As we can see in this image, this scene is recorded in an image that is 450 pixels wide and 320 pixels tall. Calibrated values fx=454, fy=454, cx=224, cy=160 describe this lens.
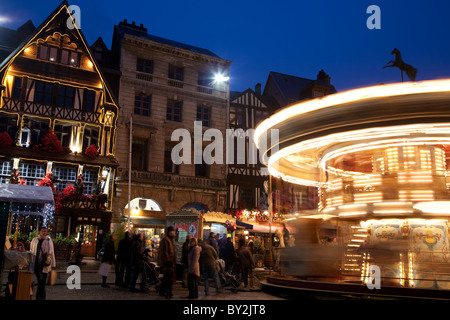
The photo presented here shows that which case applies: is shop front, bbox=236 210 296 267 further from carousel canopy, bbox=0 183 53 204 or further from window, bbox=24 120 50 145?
window, bbox=24 120 50 145

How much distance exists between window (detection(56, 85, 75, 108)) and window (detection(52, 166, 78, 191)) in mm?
3407

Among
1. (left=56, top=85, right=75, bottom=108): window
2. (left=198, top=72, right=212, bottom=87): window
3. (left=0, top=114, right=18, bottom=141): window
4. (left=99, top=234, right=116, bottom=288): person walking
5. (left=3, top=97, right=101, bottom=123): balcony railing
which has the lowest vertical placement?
(left=99, top=234, right=116, bottom=288): person walking

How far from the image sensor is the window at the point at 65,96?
2438cm

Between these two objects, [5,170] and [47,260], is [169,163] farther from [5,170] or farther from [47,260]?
[47,260]

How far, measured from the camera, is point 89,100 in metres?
25.2

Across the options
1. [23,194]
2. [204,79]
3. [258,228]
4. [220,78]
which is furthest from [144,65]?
[23,194]

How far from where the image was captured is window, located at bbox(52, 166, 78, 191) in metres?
23.8

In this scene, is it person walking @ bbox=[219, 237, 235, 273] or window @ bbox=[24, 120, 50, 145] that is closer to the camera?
person walking @ bbox=[219, 237, 235, 273]

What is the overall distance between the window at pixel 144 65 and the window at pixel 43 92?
18.0 ft

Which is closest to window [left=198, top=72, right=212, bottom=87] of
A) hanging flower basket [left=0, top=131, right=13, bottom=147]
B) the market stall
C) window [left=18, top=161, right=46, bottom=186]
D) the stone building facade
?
the stone building facade

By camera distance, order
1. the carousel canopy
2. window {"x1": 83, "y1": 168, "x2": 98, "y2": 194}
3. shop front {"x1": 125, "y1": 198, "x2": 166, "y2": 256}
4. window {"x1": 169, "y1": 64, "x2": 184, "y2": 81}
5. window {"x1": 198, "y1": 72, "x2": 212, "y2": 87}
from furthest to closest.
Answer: window {"x1": 198, "y1": 72, "x2": 212, "y2": 87}
window {"x1": 169, "y1": 64, "x2": 184, "y2": 81}
shop front {"x1": 125, "y1": 198, "x2": 166, "y2": 256}
window {"x1": 83, "y1": 168, "x2": 98, "y2": 194}
the carousel canopy

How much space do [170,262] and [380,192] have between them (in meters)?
5.06
